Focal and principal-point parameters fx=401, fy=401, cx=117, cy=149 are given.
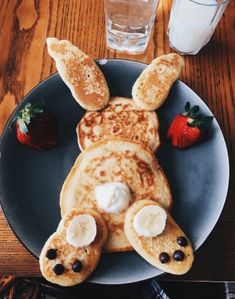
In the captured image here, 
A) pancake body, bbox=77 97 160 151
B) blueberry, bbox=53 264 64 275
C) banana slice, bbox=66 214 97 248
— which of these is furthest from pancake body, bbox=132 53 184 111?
blueberry, bbox=53 264 64 275

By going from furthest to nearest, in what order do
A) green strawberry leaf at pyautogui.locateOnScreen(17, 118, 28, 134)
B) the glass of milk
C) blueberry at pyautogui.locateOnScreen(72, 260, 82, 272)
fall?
the glass of milk < green strawberry leaf at pyautogui.locateOnScreen(17, 118, 28, 134) < blueberry at pyautogui.locateOnScreen(72, 260, 82, 272)

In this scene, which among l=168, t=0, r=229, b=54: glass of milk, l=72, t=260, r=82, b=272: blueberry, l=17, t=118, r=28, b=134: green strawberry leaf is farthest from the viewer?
l=168, t=0, r=229, b=54: glass of milk

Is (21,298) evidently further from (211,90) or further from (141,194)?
(211,90)

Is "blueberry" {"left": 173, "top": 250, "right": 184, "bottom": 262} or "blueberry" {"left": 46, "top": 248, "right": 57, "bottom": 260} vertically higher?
"blueberry" {"left": 173, "top": 250, "right": 184, "bottom": 262}

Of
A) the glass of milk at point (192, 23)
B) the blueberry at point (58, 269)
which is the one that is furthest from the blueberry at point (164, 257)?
the glass of milk at point (192, 23)

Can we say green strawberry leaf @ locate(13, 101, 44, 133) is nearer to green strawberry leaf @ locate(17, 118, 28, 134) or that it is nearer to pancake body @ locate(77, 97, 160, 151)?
green strawberry leaf @ locate(17, 118, 28, 134)

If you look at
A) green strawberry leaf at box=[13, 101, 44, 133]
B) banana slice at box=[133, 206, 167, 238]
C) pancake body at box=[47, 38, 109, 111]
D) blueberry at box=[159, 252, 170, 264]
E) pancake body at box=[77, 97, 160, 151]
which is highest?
pancake body at box=[47, 38, 109, 111]

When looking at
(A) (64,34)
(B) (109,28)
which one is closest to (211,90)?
(B) (109,28)

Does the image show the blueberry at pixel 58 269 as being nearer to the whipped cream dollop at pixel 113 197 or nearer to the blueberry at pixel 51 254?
the blueberry at pixel 51 254
